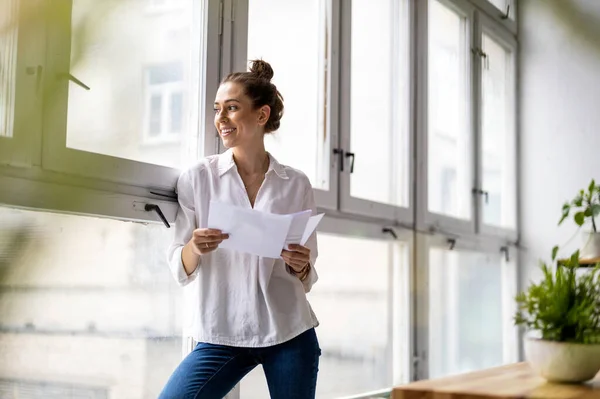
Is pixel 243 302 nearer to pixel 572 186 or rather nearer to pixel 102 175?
pixel 102 175

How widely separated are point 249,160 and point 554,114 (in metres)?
2.85

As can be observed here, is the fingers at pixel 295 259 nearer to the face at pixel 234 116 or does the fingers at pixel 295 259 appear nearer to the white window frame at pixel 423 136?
the face at pixel 234 116

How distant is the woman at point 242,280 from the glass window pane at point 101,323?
130 mm

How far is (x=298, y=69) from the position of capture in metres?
2.80

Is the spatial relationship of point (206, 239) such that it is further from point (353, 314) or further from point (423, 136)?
point (423, 136)

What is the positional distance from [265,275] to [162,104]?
0.57 m

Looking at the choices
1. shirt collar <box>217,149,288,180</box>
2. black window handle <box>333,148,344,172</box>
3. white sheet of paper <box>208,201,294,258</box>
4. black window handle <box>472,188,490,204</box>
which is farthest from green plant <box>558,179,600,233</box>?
white sheet of paper <box>208,201,294,258</box>

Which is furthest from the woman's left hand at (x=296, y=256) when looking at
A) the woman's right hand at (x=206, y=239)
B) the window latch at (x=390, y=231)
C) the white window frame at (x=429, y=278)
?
the white window frame at (x=429, y=278)

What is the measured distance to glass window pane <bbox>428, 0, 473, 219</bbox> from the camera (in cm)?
381

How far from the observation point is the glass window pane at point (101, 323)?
1.70 metres

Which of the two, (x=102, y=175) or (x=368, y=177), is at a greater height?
(x=368, y=177)

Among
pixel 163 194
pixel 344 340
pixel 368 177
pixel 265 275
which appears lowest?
pixel 344 340

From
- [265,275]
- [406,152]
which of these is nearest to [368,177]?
[406,152]

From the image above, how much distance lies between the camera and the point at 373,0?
3.39m
